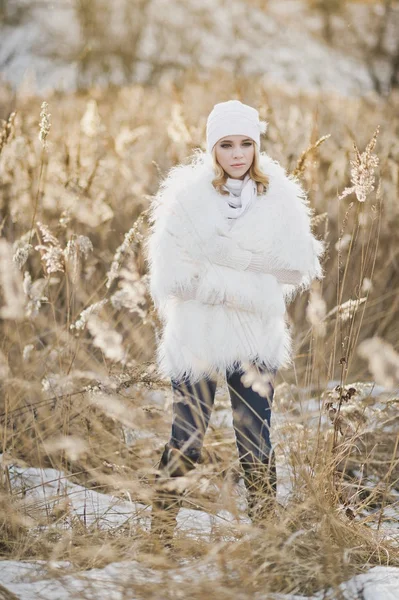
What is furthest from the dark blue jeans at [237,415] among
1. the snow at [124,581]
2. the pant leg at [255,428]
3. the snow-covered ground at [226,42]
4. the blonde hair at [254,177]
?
the snow-covered ground at [226,42]

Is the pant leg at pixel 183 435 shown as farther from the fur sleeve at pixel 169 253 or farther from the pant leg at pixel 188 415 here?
the fur sleeve at pixel 169 253

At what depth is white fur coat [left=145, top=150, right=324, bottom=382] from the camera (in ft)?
6.77

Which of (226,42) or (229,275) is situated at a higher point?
(226,42)

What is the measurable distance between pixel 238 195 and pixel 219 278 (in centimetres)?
30

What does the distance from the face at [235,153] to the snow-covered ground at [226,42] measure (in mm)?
3994

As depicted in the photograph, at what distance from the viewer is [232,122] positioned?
7.02ft

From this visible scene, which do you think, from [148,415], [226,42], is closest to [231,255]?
[148,415]

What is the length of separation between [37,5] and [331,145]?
8.67m

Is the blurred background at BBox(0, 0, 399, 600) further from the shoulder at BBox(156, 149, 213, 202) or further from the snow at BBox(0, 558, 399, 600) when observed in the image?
the shoulder at BBox(156, 149, 213, 202)

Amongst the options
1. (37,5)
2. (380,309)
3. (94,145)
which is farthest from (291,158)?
(37,5)

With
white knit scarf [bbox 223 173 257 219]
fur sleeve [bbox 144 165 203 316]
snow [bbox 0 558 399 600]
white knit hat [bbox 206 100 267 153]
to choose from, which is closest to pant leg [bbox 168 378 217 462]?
fur sleeve [bbox 144 165 203 316]

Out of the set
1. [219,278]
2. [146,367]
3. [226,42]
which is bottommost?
[146,367]

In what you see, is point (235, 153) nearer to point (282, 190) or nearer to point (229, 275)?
point (282, 190)

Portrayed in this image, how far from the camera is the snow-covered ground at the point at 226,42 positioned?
845 cm
